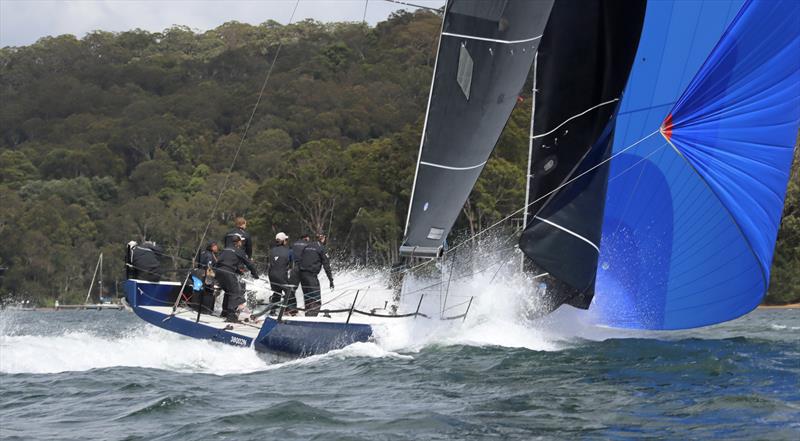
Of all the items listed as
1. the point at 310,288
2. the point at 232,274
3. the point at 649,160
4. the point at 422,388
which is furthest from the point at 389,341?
the point at 649,160

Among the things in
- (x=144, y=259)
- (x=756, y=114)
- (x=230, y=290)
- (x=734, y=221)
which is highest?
(x=756, y=114)

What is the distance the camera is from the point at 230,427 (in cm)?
777

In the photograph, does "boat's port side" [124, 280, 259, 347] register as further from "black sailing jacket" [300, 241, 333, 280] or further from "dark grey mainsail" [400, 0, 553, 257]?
"dark grey mainsail" [400, 0, 553, 257]

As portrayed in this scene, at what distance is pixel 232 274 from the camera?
42.4 ft

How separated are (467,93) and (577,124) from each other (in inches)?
76.4

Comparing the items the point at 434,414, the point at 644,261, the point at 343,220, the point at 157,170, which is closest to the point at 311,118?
the point at 157,170

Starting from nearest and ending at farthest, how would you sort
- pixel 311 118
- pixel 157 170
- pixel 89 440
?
pixel 89 440 → pixel 157 170 → pixel 311 118

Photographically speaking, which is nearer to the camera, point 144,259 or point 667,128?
point 667,128

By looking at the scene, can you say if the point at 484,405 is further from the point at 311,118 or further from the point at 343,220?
the point at 311,118

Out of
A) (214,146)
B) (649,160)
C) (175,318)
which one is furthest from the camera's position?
(214,146)

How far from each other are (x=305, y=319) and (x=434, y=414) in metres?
3.90

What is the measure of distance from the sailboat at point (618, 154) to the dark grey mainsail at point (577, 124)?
0.02 m

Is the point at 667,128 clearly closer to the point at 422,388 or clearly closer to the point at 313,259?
the point at 313,259

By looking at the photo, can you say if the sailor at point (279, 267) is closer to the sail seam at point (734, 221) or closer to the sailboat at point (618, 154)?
the sailboat at point (618, 154)
